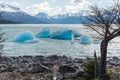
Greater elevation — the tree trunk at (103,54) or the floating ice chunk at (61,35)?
the tree trunk at (103,54)

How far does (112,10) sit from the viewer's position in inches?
667

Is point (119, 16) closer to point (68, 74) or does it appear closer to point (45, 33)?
point (68, 74)

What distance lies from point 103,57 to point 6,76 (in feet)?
37.0

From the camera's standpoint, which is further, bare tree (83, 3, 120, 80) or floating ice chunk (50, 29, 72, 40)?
floating ice chunk (50, 29, 72, 40)

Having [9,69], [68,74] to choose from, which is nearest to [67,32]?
[9,69]

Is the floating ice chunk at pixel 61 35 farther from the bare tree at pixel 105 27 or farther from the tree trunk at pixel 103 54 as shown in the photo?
the tree trunk at pixel 103 54

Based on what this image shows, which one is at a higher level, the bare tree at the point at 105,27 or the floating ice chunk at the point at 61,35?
the bare tree at the point at 105,27

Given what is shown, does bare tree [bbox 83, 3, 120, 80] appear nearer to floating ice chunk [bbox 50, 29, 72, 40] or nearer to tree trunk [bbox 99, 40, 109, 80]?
tree trunk [bbox 99, 40, 109, 80]

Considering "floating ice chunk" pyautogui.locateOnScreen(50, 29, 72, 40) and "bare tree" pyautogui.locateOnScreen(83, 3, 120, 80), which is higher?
"bare tree" pyautogui.locateOnScreen(83, 3, 120, 80)

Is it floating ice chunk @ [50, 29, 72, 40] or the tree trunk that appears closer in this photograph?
the tree trunk

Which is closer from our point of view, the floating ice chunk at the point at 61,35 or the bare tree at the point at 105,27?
the bare tree at the point at 105,27

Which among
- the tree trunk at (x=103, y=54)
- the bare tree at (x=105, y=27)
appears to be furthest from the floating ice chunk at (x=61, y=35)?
the tree trunk at (x=103, y=54)

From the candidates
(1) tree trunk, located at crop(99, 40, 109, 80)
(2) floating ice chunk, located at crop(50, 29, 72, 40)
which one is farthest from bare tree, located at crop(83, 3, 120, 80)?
(2) floating ice chunk, located at crop(50, 29, 72, 40)

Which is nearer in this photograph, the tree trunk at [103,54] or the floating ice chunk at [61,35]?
the tree trunk at [103,54]
